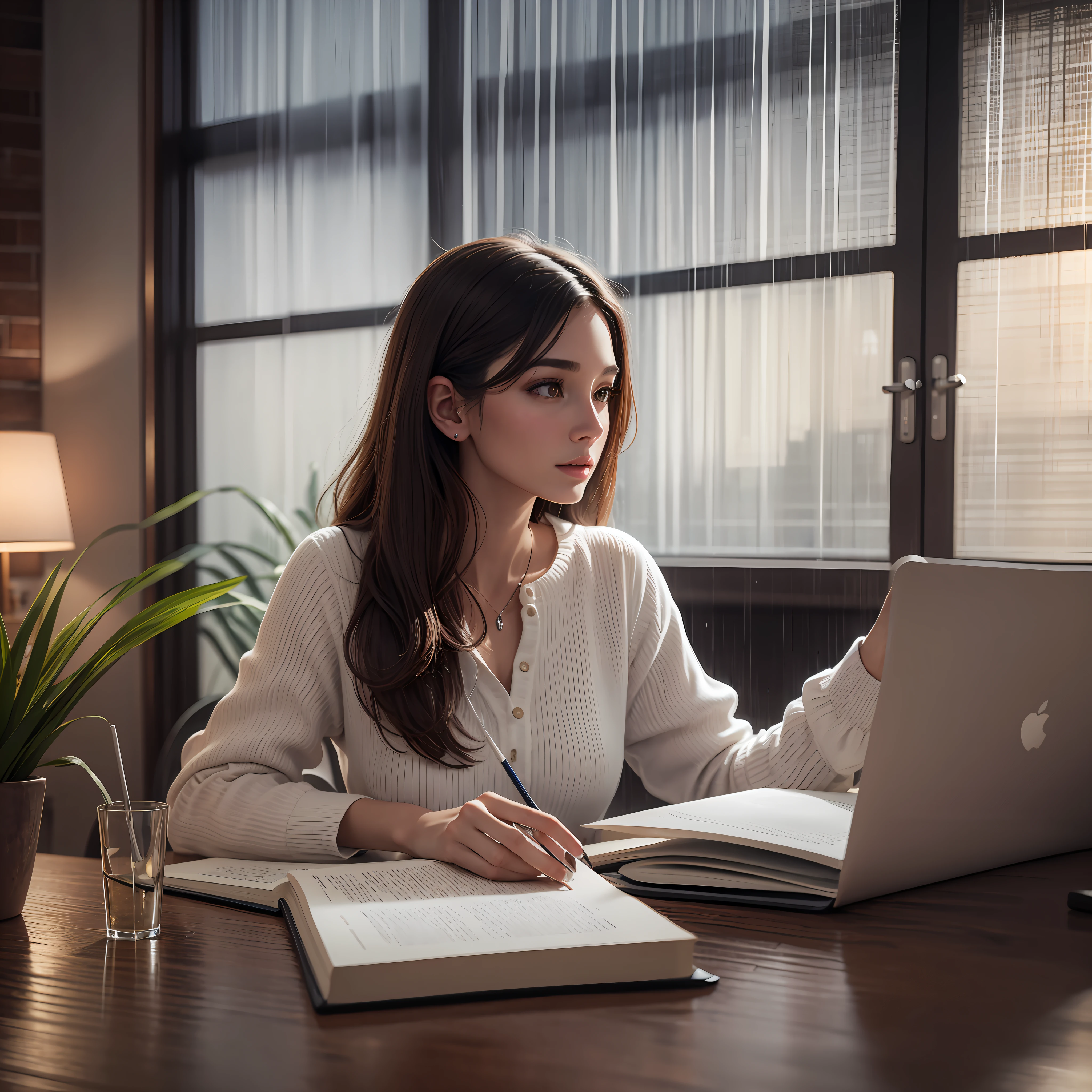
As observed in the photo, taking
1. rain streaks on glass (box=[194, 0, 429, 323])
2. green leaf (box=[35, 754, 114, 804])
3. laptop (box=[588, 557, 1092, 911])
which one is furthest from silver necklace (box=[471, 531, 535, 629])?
rain streaks on glass (box=[194, 0, 429, 323])

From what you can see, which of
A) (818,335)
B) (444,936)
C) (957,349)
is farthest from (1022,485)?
(444,936)

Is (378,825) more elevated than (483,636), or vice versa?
(483,636)

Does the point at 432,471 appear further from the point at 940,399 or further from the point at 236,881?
the point at 940,399

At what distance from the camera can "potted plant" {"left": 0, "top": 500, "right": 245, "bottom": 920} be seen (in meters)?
0.84

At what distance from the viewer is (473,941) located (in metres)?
0.66

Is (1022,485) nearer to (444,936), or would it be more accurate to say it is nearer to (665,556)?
(665,556)

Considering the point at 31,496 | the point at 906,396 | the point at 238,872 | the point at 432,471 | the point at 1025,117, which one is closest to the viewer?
the point at 238,872

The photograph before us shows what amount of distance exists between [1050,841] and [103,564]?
9.44ft

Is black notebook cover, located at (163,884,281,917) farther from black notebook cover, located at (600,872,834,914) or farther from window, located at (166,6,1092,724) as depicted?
window, located at (166,6,1092,724)

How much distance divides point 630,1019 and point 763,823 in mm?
352

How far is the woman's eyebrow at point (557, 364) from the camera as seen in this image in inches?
49.6

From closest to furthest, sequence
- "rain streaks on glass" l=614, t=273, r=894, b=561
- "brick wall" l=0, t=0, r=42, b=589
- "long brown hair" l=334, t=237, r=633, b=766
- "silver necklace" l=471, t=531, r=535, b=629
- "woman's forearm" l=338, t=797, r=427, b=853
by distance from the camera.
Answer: "woman's forearm" l=338, t=797, r=427, b=853, "long brown hair" l=334, t=237, r=633, b=766, "silver necklace" l=471, t=531, r=535, b=629, "rain streaks on glass" l=614, t=273, r=894, b=561, "brick wall" l=0, t=0, r=42, b=589

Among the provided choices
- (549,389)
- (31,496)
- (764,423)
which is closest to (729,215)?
(764,423)

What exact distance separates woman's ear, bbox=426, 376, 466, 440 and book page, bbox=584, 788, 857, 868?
576 mm
